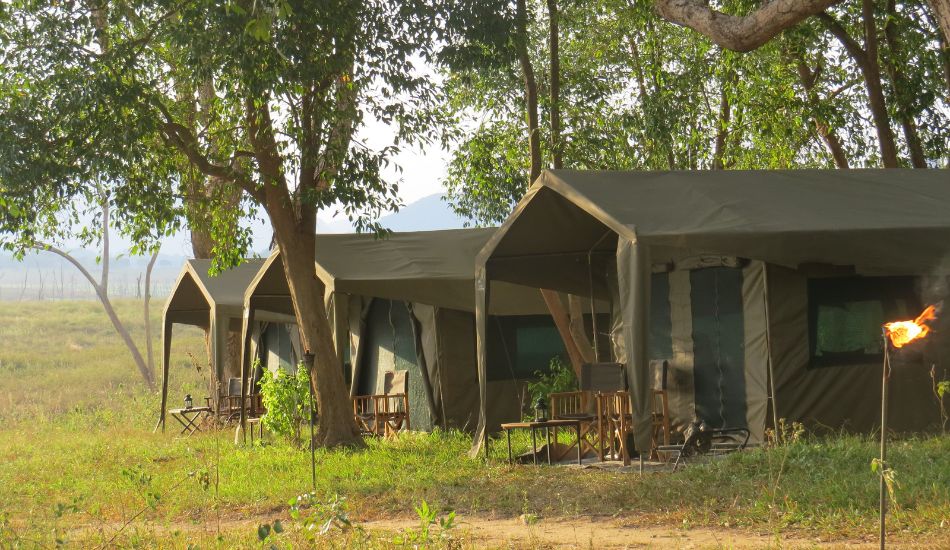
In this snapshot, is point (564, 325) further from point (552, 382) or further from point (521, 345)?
point (521, 345)

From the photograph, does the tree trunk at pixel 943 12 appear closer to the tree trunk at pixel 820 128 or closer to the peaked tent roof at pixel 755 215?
the peaked tent roof at pixel 755 215

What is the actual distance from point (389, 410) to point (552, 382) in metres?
1.92

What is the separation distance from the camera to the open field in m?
5.85

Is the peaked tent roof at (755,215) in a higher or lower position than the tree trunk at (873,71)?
lower

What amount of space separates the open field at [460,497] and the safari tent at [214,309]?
2461 millimetres

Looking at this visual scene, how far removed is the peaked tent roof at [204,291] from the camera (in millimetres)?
15266

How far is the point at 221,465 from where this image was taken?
1089 centimetres

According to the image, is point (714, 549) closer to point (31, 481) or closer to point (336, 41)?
point (336, 41)

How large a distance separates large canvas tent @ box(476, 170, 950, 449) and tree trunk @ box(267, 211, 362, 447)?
2124 mm

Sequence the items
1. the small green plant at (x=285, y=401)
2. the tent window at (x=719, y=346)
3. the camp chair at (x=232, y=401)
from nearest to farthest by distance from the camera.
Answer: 1. the tent window at (x=719, y=346)
2. the small green plant at (x=285, y=401)
3. the camp chair at (x=232, y=401)

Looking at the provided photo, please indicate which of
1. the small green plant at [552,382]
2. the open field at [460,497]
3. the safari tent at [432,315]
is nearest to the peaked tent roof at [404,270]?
the safari tent at [432,315]

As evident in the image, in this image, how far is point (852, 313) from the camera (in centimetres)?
916

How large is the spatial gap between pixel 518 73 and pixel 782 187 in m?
7.72

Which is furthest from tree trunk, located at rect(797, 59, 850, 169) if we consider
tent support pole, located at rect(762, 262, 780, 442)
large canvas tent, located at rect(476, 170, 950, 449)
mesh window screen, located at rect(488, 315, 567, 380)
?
tent support pole, located at rect(762, 262, 780, 442)
